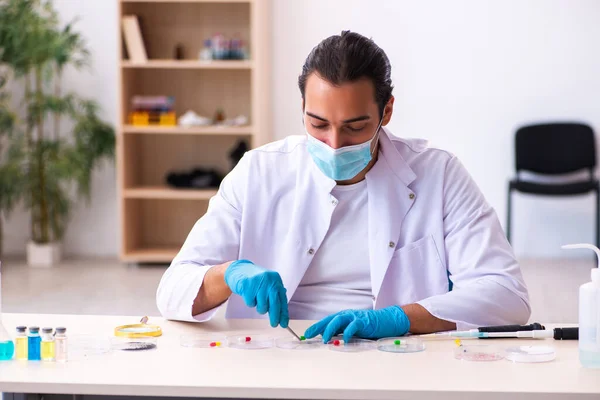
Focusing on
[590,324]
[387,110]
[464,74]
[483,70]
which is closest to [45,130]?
[464,74]

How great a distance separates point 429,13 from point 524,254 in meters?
1.76

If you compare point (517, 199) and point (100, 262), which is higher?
point (517, 199)

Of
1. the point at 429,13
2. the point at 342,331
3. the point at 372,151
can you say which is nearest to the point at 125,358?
the point at 342,331

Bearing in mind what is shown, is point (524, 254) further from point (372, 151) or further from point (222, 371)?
point (222, 371)

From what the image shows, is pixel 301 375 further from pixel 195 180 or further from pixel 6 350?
pixel 195 180

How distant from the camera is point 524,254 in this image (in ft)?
18.6

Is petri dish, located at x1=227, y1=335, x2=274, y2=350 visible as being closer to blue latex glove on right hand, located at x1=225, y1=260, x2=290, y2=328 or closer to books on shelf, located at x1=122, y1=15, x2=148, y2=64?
blue latex glove on right hand, located at x1=225, y1=260, x2=290, y2=328

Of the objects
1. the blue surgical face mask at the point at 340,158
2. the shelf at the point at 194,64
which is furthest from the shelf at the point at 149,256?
the blue surgical face mask at the point at 340,158

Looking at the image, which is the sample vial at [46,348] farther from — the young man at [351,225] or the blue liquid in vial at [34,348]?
the young man at [351,225]

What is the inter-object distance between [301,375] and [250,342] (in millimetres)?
242

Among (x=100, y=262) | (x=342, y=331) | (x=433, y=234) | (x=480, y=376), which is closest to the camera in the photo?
(x=480, y=376)

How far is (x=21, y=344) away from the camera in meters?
1.35

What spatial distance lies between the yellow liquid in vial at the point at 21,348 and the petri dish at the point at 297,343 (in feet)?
1.39

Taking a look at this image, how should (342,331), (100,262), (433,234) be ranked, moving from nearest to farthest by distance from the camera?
(342,331) → (433,234) → (100,262)
